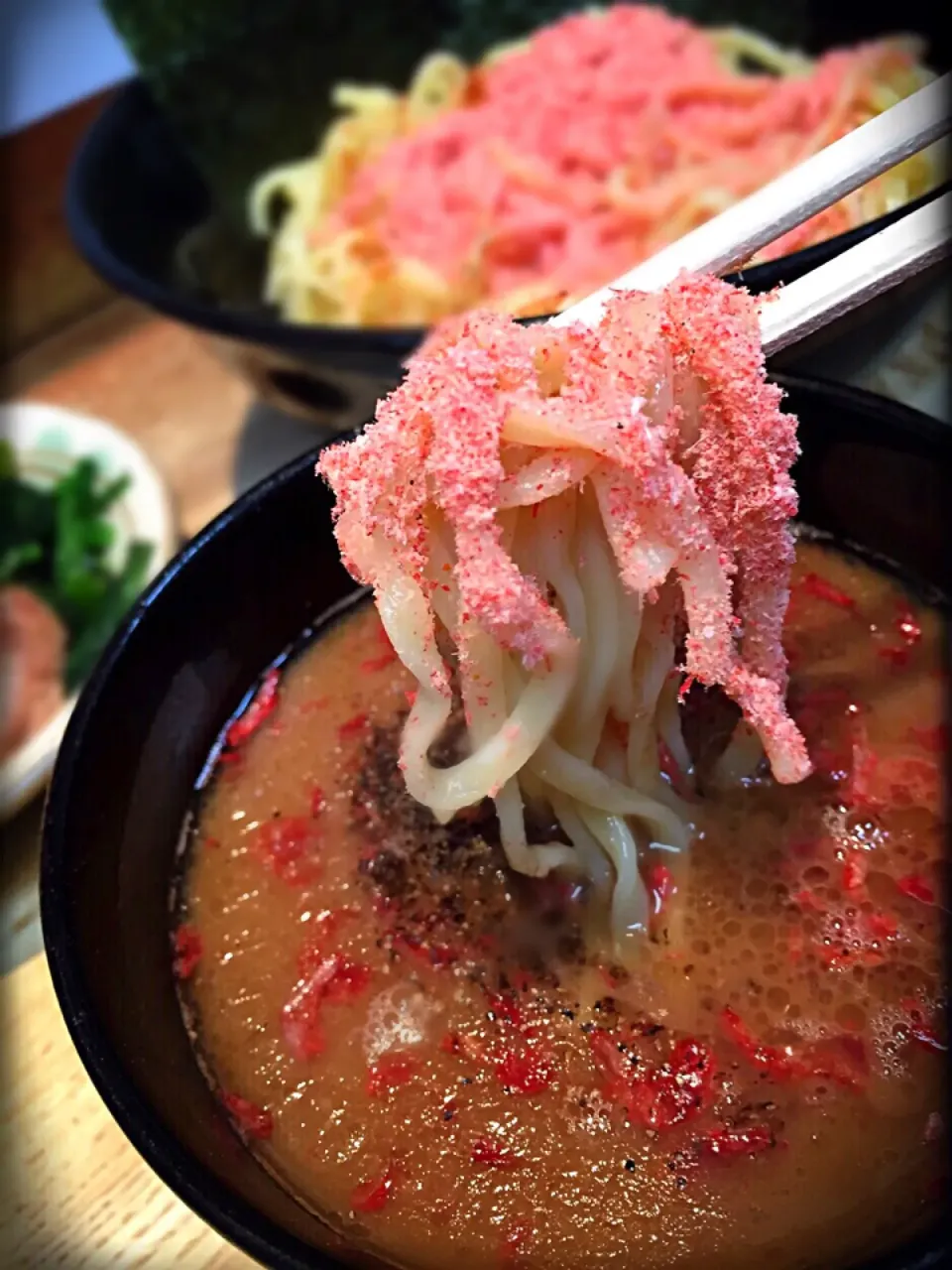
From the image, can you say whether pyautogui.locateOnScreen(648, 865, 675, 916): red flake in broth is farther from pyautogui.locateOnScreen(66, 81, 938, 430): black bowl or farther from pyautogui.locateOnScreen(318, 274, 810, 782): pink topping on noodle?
pyautogui.locateOnScreen(66, 81, 938, 430): black bowl

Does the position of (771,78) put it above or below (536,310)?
below

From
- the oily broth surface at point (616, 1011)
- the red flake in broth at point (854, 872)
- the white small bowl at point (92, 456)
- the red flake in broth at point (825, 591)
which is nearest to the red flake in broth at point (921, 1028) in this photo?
the oily broth surface at point (616, 1011)

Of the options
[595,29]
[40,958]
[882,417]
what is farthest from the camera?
[595,29]

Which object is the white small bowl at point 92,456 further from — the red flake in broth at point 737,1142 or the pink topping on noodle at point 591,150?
the red flake in broth at point 737,1142

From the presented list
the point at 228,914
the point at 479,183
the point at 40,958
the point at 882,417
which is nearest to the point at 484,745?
the point at 228,914

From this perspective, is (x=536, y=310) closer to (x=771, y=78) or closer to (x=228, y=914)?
(x=228, y=914)

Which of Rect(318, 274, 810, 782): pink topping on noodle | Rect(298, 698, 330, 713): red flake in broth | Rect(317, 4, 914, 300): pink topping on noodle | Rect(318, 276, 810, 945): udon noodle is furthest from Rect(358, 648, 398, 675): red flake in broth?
Rect(317, 4, 914, 300): pink topping on noodle
